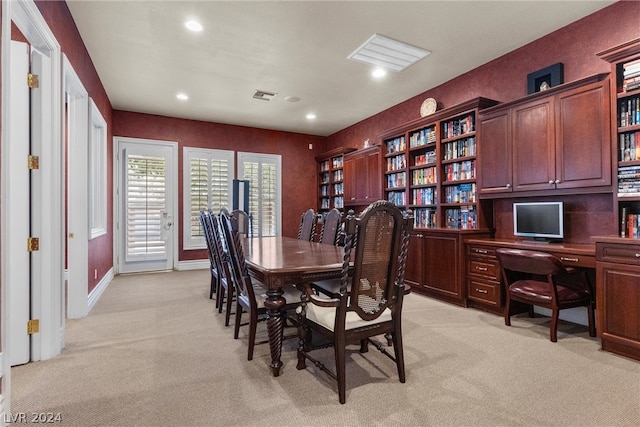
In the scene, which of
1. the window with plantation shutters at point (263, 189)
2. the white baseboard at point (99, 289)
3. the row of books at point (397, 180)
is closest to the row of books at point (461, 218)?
the row of books at point (397, 180)

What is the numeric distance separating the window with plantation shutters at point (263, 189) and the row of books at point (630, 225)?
562 centimetres

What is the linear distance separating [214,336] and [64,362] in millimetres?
1047

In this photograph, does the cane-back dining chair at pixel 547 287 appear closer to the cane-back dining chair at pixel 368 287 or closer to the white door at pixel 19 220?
the cane-back dining chair at pixel 368 287

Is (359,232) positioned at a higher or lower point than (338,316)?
→ higher

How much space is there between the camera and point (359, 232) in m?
1.72

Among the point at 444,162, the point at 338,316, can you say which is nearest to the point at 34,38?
the point at 338,316

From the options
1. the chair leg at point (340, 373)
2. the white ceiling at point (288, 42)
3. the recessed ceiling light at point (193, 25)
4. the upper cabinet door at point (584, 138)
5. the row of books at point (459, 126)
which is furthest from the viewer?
the row of books at point (459, 126)

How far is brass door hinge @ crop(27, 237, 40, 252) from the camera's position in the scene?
2.33 meters

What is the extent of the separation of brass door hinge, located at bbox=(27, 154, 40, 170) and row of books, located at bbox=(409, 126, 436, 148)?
4166 mm

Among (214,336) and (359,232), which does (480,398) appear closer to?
(359,232)

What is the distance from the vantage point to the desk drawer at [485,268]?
3414mm

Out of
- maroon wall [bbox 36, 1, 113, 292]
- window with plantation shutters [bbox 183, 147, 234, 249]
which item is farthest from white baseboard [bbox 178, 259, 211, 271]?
maroon wall [bbox 36, 1, 113, 292]

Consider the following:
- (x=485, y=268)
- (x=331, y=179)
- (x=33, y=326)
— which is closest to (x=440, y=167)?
(x=485, y=268)

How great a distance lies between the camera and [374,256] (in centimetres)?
184
